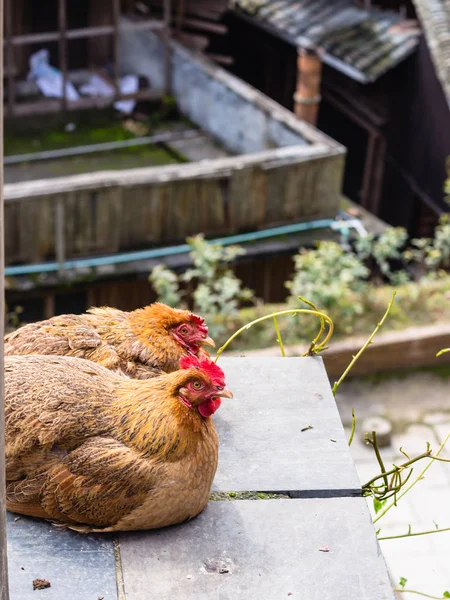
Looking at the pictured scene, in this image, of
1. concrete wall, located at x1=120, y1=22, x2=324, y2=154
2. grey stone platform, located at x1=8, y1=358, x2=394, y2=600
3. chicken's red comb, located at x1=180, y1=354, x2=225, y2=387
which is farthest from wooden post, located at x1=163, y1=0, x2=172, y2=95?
chicken's red comb, located at x1=180, y1=354, x2=225, y2=387

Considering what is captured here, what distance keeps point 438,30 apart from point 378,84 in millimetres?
1775

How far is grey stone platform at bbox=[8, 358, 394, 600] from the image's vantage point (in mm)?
3564

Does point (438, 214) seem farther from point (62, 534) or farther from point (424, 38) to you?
point (62, 534)

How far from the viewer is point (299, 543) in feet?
12.5

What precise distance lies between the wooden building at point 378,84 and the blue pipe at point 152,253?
2874 mm

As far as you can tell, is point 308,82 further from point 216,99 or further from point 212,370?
point 212,370

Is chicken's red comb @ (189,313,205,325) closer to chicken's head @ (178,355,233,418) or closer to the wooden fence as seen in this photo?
chicken's head @ (178,355,233,418)

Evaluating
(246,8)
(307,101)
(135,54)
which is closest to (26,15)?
(135,54)

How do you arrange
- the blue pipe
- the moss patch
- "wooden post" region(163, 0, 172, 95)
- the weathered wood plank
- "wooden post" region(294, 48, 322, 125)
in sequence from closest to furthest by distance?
the moss patch → the weathered wood plank → the blue pipe → "wooden post" region(294, 48, 322, 125) → "wooden post" region(163, 0, 172, 95)

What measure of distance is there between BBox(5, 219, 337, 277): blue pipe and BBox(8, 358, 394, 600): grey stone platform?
586cm

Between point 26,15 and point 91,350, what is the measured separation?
1060cm

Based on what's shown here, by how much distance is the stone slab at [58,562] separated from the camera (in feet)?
→ 11.5

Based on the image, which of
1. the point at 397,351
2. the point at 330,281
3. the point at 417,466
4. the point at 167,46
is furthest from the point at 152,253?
the point at 167,46

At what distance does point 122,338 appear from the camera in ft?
15.2
